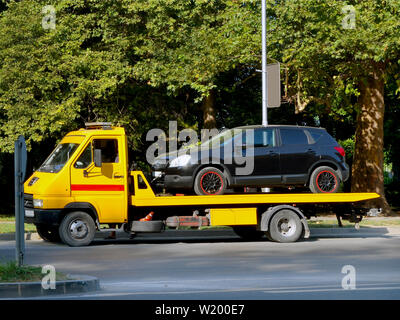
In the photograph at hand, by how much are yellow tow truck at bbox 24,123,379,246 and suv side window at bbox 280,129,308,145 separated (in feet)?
3.91

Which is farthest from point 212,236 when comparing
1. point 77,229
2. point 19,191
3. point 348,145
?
point 348,145

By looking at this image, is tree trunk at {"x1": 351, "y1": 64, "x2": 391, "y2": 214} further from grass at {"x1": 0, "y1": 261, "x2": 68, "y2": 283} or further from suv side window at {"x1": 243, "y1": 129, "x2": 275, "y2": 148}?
grass at {"x1": 0, "y1": 261, "x2": 68, "y2": 283}

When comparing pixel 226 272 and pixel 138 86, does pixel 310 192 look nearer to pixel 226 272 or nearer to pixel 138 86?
pixel 226 272

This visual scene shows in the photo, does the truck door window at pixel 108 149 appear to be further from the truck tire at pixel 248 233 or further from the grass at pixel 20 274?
the grass at pixel 20 274

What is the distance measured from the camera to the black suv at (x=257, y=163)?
16500mm

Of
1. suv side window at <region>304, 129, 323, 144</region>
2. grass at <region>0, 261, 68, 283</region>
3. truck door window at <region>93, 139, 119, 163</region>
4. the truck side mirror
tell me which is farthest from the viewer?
suv side window at <region>304, 129, 323, 144</region>

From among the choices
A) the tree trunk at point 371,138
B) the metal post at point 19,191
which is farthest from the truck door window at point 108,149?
the tree trunk at point 371,138

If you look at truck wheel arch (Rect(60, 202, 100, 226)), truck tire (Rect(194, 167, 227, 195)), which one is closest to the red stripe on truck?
truck wheel arch (Rect(60, 202, 100, 226))

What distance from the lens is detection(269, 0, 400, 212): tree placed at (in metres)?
21.4

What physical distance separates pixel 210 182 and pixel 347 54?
8790 millimetres

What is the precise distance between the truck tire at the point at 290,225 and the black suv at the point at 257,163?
25.5 inches

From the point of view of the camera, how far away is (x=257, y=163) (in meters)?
16.7

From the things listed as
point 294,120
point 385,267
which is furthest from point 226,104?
point 385,267
